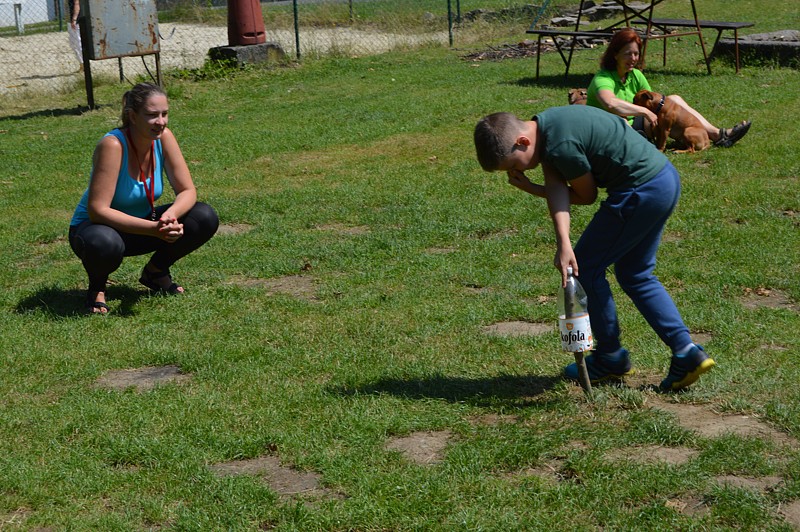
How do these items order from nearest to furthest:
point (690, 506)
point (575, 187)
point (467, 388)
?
point (690, 506), point (575, 187), point (467, 388)

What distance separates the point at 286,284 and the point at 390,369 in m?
1.79

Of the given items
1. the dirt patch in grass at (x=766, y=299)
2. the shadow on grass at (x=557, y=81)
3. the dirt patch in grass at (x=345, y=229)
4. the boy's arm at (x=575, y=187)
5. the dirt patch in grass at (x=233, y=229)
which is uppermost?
the boy's arm at (x=575, y=187)

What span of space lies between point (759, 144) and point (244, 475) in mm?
7160

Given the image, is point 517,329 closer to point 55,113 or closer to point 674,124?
point 674,124

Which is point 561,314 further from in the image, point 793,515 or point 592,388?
point 793,515

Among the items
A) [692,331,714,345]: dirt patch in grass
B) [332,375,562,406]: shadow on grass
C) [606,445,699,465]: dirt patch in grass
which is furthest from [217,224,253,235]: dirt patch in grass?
[606,445,699,465]: dirt patch in grass

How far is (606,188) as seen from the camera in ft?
13.6

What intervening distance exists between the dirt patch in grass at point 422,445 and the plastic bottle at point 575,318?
0.66 meters

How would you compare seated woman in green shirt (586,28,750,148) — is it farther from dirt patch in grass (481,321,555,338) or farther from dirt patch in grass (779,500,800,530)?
dirt patch in grass (779,500,800,530)

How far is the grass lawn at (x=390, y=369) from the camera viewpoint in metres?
3.54

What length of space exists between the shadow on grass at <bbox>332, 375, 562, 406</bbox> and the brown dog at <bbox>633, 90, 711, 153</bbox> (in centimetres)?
541

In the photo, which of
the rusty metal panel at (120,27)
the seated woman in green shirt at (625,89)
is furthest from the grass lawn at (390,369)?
the rusty metal panel at (120,27)

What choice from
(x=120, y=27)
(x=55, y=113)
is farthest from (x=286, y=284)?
(x=55, y=113)

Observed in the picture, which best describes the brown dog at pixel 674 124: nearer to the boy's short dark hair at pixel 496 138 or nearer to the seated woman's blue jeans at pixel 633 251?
the seated woman's blue jeans at pixel 633 251
